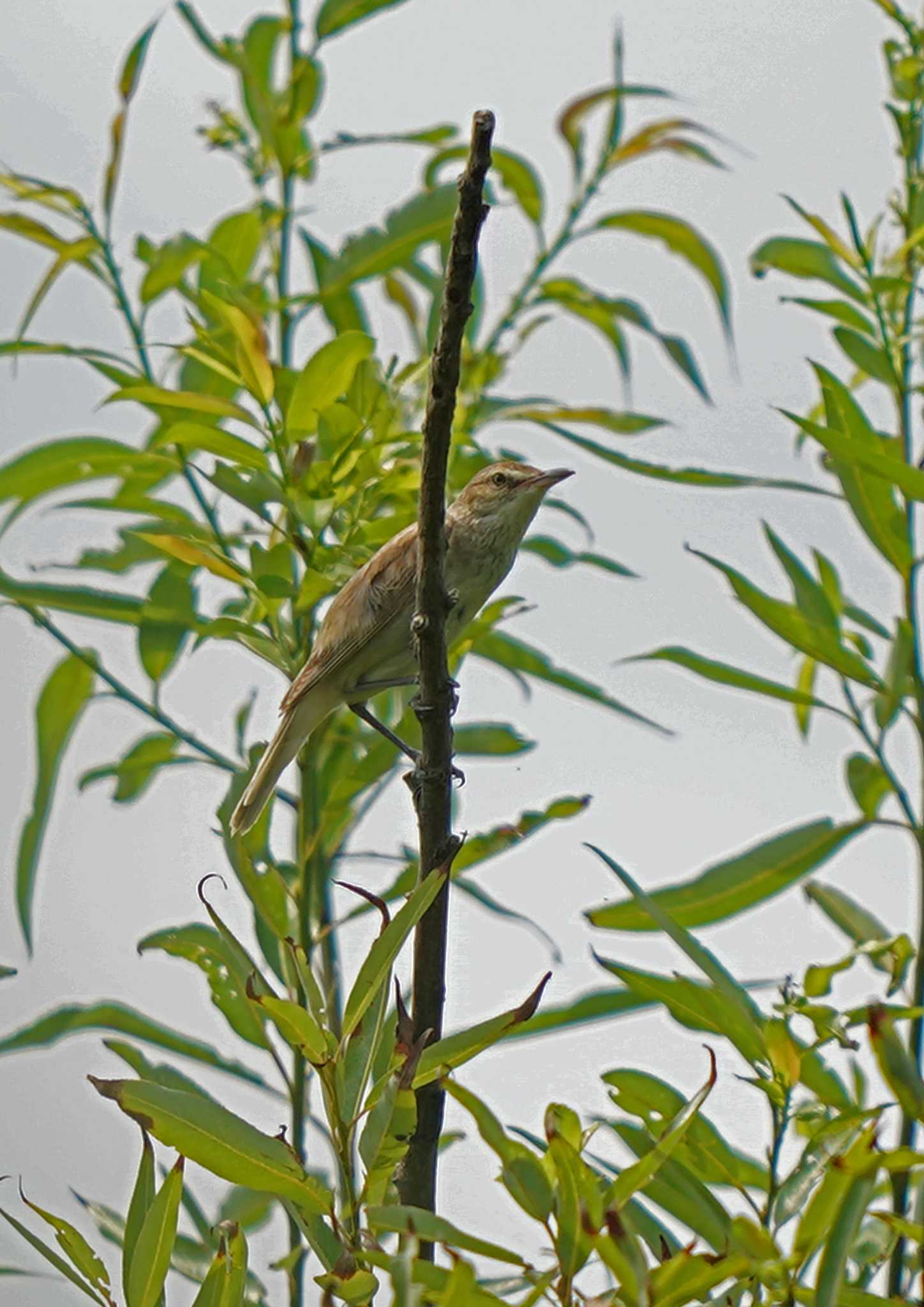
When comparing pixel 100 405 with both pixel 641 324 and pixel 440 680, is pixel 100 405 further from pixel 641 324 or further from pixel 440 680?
pixel 641 324

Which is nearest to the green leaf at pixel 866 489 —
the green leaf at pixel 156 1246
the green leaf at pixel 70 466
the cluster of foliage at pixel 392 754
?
the cluster of foliage at pixel 392 754

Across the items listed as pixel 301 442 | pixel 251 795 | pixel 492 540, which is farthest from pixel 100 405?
pixel 492 540

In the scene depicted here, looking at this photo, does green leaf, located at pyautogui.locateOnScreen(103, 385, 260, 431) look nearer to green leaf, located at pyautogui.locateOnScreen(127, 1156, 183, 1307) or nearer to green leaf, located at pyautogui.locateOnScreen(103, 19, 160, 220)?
green leaf, located at pyautogui.locateOnScreen(103, 19, 160, 220)

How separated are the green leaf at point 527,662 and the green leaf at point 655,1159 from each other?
145 centimetres

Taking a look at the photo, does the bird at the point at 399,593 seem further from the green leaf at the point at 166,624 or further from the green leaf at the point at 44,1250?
the green leaf at the point at 44,1250

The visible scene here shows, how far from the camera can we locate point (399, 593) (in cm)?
294

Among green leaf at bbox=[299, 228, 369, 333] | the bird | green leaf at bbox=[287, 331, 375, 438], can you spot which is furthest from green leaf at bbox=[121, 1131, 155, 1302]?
green leaf at bbox=[299, 228, 369, 333]

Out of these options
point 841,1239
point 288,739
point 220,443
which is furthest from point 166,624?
point 841,1239

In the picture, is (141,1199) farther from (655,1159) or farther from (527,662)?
(527,662)

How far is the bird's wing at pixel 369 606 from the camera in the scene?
289 centimetres

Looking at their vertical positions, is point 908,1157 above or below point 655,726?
below

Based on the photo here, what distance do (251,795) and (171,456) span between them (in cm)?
55

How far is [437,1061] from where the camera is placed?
1.31 meters

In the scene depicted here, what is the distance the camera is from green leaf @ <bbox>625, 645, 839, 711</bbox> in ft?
7.75
